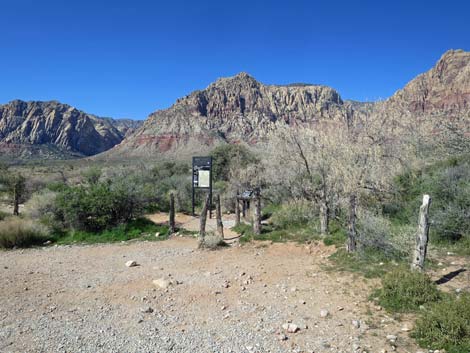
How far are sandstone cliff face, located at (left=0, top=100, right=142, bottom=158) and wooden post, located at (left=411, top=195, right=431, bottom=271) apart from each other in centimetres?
13895

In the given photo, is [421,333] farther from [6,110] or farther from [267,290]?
[6,110]

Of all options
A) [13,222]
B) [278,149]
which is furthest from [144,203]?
[278,149]

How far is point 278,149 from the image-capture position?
595 inches

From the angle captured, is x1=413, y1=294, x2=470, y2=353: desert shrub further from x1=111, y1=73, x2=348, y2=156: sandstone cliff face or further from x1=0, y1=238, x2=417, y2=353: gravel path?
x1=111, y1=73, x2=348, y2=156: sandstone cliff face

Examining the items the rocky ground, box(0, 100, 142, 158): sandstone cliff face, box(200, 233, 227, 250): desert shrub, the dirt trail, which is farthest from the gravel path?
box(0, 100, 142, 158): sandstone cliff face

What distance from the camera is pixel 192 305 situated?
6215mm

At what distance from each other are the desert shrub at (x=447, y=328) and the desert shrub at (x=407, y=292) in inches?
26.7

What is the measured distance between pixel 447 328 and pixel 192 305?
3953 mm

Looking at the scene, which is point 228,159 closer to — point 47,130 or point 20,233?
point 20,233

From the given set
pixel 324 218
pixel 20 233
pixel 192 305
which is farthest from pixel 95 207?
pixel 324 218

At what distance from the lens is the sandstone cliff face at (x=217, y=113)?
8994cm

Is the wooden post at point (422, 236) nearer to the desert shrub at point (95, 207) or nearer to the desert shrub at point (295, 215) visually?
the desert shrub at point (295, 215)

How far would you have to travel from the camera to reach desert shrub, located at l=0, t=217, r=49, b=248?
10.6 meters

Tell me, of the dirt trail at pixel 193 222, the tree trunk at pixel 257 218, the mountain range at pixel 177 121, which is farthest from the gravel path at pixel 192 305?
the mountain range at pixel 177 121
